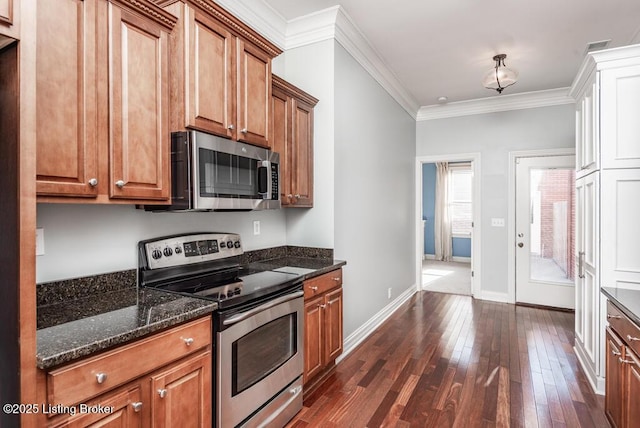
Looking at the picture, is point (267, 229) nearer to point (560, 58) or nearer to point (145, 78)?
point (145, 78)

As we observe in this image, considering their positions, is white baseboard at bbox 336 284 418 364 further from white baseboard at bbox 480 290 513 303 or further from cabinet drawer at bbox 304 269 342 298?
white baseboard at bbox 480 290 513 303

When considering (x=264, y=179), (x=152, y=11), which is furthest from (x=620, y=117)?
(x=152, y=11)

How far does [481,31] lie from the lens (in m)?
3.27

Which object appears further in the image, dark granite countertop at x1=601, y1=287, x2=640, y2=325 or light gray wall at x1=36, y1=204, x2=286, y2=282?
dark granite countertop at x1=601, y1=287, x2=640, y2=325

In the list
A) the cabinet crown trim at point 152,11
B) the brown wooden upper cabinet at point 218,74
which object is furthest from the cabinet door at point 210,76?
the cabinet crown trim at point 152,11

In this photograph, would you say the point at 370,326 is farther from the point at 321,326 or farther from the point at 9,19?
the point at 9,19

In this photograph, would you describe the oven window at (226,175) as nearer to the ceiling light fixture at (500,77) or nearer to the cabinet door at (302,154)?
the cabinet door at (302,154)

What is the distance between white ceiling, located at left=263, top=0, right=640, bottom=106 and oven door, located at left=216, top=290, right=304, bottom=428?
244 cm

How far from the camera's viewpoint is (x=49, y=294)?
158cm

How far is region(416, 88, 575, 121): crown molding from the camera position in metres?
4.80

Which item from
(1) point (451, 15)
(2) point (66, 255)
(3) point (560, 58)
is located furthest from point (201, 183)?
(3) point (560, 58)

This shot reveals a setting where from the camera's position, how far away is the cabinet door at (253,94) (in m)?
2.17

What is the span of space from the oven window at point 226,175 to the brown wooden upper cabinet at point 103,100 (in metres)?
0.19

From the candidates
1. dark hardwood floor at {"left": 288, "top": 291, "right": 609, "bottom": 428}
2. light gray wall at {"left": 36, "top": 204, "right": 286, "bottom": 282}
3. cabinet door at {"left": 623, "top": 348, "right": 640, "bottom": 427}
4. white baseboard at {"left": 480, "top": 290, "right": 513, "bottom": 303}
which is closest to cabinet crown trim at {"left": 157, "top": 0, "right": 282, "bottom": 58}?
light gray wall at {"left": 36, "top": 204, "right": 286, "bottom": 282}
